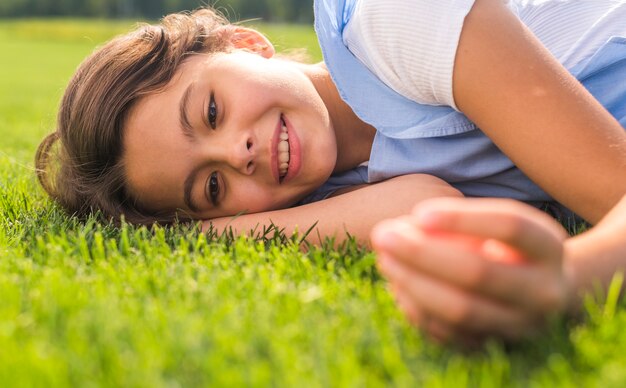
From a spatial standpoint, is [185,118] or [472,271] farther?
[185,118]

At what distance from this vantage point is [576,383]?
3.84 feet

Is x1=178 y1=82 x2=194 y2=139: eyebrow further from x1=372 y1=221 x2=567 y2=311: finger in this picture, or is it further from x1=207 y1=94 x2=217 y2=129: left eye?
x1=372 y1=221 x2=567 y2=311: finger

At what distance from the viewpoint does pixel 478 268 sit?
1.22 meters

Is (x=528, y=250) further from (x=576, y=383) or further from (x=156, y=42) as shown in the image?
(x=156, y=42)

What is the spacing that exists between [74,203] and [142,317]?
1502 millimetres

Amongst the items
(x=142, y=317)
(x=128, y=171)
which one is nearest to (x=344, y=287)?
(x=142, y=317)

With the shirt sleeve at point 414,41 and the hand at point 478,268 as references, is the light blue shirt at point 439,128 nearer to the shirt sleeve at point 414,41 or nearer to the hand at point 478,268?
the shirt sleeve at point 414,41

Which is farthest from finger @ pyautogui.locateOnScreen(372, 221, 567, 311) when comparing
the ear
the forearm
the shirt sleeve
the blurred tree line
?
the blurred tree line

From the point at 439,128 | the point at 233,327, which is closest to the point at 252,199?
the point at 439,128

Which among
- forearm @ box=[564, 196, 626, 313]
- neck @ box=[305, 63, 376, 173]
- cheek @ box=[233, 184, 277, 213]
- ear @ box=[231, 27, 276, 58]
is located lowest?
cheek @ box=[233, 184, 277, 213]

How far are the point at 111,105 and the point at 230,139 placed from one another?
53cm

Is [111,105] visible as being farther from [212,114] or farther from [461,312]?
[461,312]

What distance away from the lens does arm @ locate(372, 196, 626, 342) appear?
124cm

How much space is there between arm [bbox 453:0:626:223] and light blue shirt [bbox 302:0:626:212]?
336 mm
